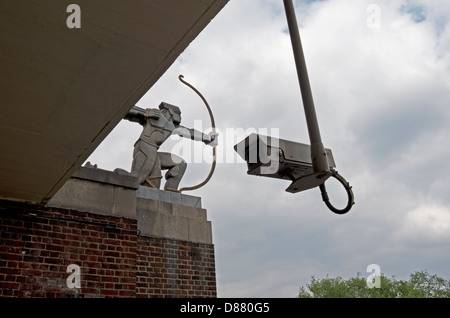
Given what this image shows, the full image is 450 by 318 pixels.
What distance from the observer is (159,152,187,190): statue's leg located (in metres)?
8.59

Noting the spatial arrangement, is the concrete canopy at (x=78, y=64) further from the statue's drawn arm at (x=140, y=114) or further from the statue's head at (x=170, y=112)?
the statue's head at (x=170, y=112)

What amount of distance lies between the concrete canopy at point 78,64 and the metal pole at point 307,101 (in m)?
0.69

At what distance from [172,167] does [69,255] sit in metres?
3.46

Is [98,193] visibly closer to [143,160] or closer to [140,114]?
[143,160]

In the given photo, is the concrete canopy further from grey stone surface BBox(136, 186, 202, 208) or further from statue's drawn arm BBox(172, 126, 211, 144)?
statue's drawn arm BBox(172, 126, 211, 144)

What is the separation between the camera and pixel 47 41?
2918mm

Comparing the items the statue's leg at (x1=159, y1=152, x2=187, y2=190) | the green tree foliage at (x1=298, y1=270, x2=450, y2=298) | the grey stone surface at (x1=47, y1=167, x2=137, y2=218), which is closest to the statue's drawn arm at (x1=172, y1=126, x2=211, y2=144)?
the statue's leg at (x1=159, y1=152, x2=187, y2=190)

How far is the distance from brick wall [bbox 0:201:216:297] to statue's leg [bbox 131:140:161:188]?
1589 mm

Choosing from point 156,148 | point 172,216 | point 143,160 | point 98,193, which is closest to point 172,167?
point 156,148

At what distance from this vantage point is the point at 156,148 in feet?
28.2
